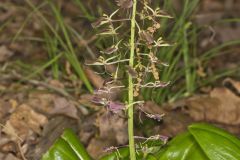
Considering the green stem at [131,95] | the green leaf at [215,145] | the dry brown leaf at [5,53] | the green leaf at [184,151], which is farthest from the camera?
the dry brown leaf at [5,53]

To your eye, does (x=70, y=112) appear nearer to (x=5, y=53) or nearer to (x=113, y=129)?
(x=113, y=129)

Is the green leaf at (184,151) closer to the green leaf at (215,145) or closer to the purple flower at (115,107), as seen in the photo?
the green leaf at (215,145)

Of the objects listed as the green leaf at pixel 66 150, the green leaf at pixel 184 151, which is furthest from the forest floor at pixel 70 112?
the green leaf at pixel 184 151

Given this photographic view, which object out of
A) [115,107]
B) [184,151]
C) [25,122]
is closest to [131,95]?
[115,107]

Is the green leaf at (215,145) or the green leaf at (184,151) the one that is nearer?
the green leaf at (215,145)

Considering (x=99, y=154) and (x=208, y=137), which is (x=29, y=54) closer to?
(x=99, y=154)
